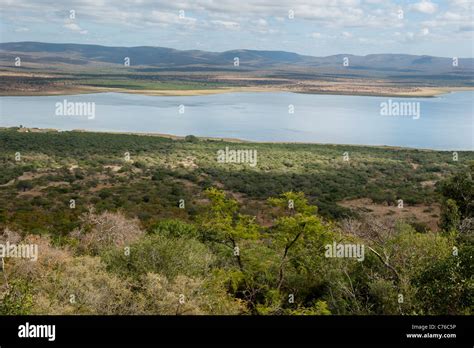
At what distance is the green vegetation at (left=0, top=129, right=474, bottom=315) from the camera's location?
28.1ft

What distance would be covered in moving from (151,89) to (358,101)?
138 ft

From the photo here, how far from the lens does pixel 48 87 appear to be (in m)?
85.2

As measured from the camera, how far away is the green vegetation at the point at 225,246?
8.56 metres

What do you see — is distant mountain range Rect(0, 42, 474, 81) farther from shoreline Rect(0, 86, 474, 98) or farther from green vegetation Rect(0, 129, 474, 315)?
green vegetation Rect(0, 129, 474, 315)

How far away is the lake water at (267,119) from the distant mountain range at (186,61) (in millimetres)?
21645

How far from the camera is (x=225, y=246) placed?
1313 cm

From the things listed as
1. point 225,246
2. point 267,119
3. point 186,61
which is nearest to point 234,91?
point 267,119

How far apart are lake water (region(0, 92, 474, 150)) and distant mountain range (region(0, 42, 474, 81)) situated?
2164 cm

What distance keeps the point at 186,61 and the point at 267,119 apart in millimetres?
106618
